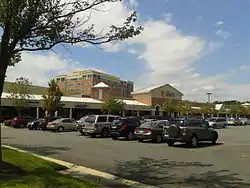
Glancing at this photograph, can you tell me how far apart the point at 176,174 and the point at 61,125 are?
28336 millimetres

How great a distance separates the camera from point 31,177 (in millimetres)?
9312

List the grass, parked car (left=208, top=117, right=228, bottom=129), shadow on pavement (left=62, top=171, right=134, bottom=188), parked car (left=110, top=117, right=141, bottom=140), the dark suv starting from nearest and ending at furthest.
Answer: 1. the grass
2. shadow on pavement (left=62, top=171, right=134, bottom=188)
3. the dark suv
4. parked car (left=110, top=117, right=141, bottom=140)
5. parked car (left=208, top=117, right=228, bottom=129)

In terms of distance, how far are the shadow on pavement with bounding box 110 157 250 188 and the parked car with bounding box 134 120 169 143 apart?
9.72 m

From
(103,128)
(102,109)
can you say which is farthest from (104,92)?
(103,128)

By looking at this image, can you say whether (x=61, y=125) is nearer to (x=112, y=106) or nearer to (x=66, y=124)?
(x=66, y=124)

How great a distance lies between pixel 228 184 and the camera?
10883 mm

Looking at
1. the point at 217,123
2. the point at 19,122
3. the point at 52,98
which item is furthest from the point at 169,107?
the point at 19,122

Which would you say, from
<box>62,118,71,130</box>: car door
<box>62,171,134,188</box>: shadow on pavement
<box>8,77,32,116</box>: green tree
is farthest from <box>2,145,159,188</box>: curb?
<box>8,77,32,116</box>: green tree

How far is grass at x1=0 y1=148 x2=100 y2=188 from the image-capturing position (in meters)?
8.52

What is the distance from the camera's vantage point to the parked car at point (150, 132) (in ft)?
83.5

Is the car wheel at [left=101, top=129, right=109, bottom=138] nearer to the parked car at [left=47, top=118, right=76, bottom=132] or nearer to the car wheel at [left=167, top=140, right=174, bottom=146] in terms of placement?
the car wheel at [left=167, top=140, right=174, bottom=146]

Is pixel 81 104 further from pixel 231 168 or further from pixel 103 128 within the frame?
pixel 231 168

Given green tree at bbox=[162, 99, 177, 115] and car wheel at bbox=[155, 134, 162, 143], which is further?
green tree at bbox=[162, 99, 177, 115]

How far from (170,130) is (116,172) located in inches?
381
